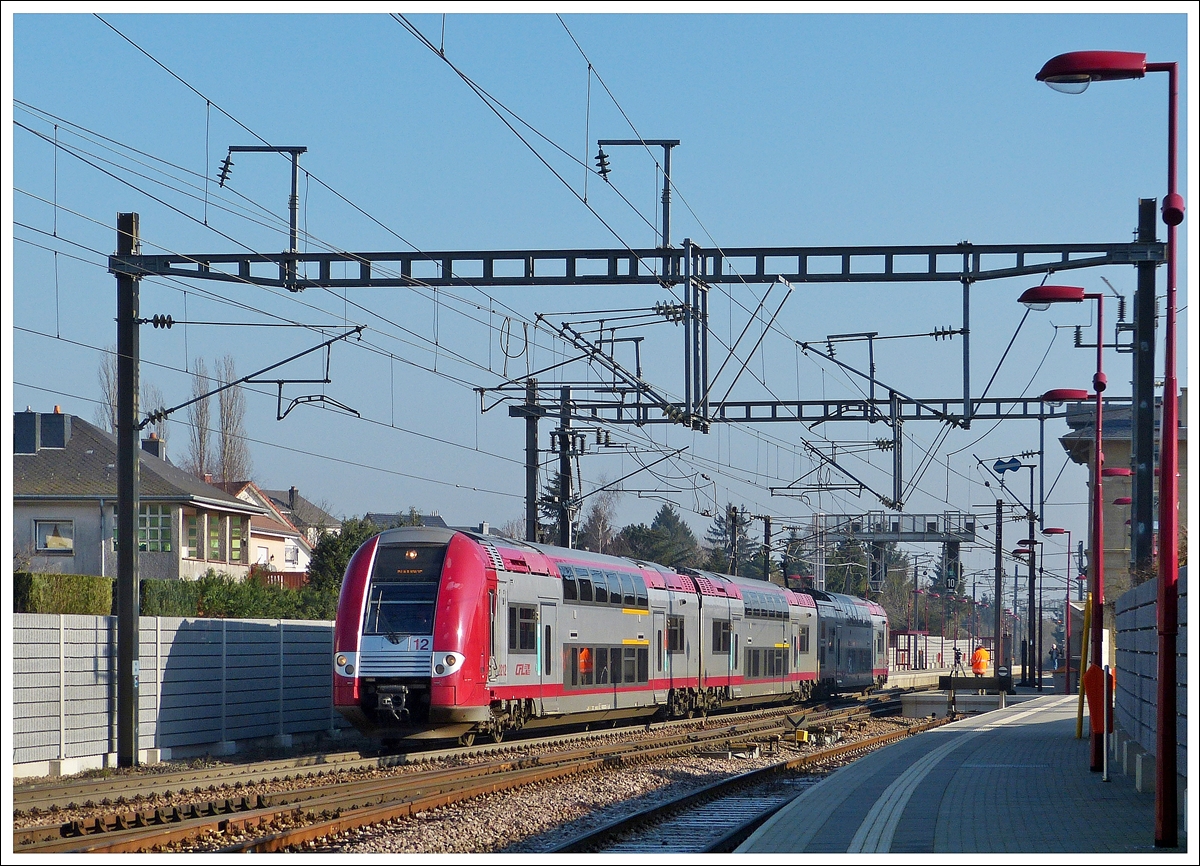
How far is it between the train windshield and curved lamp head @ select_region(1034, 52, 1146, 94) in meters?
12.3

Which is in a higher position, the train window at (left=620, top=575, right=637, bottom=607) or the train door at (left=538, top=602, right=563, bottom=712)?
the train window at (left=620, top=575, right=637, bottom=607)

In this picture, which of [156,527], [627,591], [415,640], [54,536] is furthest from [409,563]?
[156,527]

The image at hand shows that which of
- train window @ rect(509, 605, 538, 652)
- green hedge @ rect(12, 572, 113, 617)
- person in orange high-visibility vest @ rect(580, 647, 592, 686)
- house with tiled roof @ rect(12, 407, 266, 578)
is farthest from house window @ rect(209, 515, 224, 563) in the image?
train window @ rect(509, 605, 538, 652)

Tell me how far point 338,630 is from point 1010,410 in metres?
18.0

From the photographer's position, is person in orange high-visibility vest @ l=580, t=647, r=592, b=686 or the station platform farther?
person in orange high-visibility vest @ l=580, t=647, r=592, b=686

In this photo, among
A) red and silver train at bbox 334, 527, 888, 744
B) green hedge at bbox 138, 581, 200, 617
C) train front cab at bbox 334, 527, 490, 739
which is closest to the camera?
train front cab at bbox 334, 527, 490, 739

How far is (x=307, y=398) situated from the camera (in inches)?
1065

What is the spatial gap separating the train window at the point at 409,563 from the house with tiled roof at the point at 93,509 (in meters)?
29.0

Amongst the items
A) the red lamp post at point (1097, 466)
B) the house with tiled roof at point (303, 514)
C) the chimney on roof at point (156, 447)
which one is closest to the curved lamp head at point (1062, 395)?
the red lamp post at point (1097, 466)

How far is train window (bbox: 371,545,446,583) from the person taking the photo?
72.3ft

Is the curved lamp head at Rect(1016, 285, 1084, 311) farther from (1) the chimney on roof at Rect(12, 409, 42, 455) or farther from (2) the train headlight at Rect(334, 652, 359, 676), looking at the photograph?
(1) the chimney on roof at Rect(12, 409, 42, 455)

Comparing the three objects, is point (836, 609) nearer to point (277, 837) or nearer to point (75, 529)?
point (75, 529)

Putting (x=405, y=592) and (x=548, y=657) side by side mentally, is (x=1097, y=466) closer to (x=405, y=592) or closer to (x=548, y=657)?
(x=548, y=657)

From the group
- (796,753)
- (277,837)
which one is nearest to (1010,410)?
(796,753)
